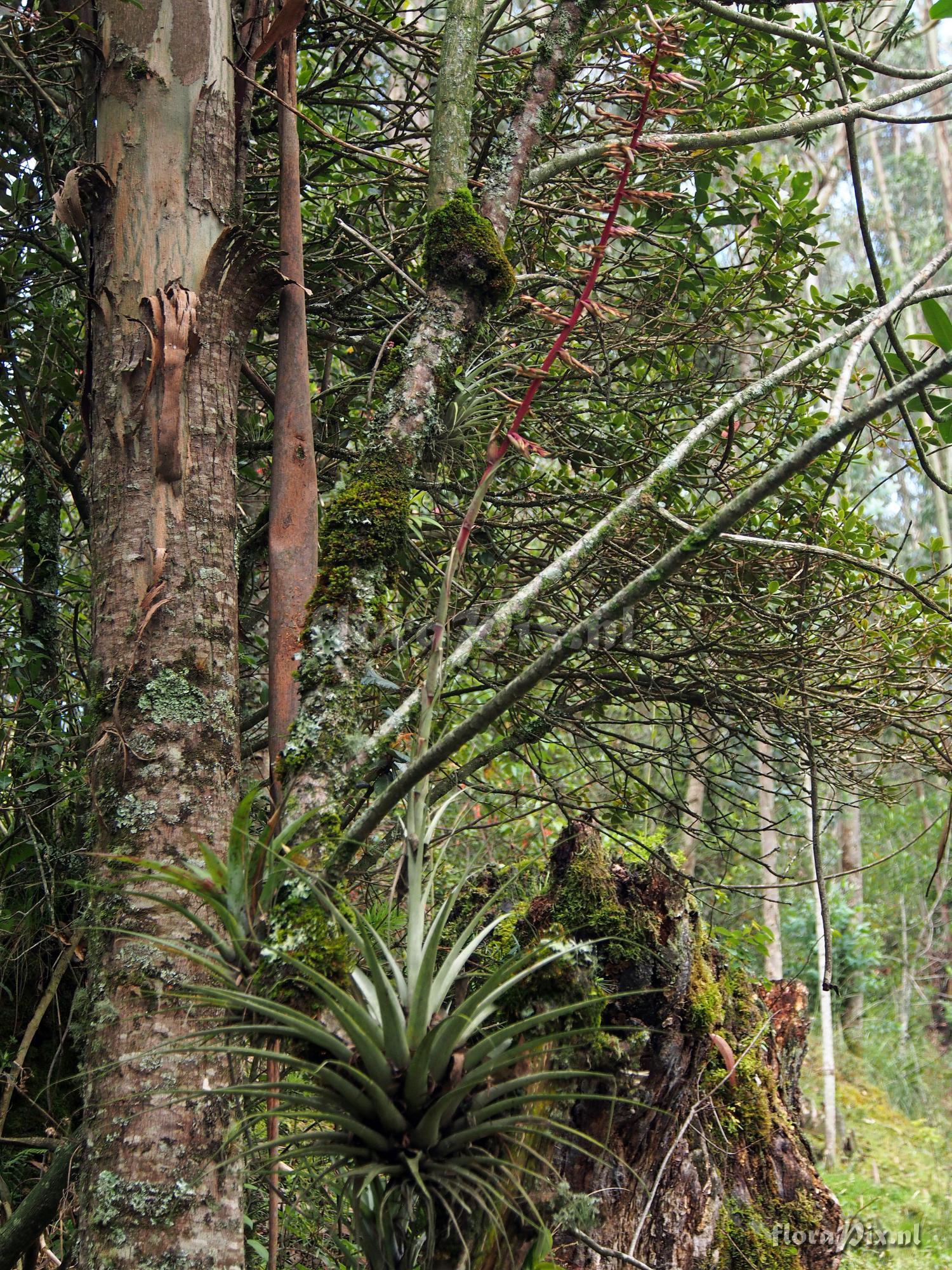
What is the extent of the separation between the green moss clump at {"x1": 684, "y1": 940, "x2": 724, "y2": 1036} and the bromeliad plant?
0.74 metres

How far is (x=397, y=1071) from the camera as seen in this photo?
1.45m

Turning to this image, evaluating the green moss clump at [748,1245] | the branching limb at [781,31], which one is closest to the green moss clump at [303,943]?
the green moss clump at [748,1245]

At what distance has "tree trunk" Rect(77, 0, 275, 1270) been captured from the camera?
1783 millimetres

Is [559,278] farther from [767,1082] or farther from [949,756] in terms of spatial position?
[767,1082]

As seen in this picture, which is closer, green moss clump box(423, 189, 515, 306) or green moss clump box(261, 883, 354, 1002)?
green moss clump box(261, 883, 354, 1002)

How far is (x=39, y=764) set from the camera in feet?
11.2

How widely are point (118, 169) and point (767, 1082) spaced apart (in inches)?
134

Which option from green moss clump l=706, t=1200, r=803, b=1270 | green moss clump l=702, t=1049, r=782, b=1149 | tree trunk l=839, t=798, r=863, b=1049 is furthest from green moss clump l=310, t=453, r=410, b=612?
tree trunk l=839, t=798, r=863, b=1049

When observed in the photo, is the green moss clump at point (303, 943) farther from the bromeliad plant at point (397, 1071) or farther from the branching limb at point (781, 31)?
the branching limb at point (781, 31)

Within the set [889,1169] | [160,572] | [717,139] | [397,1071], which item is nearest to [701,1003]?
[397,1071]

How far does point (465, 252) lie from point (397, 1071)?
6.64 ft

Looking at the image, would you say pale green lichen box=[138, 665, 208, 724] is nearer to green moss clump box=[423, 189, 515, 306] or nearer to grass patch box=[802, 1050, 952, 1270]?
green moss clump box=[423, 189, 515, 306]

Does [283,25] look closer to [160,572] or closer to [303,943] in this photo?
[160,572]

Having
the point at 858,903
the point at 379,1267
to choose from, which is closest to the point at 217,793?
the point at 379,1267
